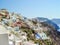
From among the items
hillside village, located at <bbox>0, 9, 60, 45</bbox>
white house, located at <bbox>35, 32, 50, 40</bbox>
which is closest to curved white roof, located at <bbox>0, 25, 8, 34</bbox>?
hillside village, located at <bbox>0, 9, 60, 45</bbox>

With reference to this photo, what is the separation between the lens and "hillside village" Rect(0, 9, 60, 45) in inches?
84.0

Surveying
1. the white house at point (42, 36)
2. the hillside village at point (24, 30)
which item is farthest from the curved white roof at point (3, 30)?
the white house at point (42, 36)

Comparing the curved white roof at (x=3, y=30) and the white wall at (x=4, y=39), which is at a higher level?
the curved white roof at (x=3, y=30)

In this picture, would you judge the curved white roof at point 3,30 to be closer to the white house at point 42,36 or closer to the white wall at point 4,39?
the white wall at point 4,39

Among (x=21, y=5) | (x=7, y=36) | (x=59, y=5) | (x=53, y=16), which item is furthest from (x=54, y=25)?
(x=7, y=36)

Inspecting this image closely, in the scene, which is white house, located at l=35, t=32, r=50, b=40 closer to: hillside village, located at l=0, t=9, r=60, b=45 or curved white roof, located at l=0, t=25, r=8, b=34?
hillside village, located at l=0, t=9, r=60, b=45

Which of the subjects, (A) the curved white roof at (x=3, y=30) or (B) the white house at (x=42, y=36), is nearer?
(A) the curved white roof at (x=3, y=30)

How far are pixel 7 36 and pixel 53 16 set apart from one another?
715mm

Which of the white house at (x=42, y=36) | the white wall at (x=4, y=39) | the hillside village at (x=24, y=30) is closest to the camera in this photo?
the white wall at (x=4, y=39)

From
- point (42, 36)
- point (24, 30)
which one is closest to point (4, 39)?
point (24, 30)

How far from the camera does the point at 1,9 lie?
7.23ft

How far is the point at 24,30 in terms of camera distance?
7.23 ft

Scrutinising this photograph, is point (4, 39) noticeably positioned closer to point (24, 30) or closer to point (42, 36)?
point (24, 30)

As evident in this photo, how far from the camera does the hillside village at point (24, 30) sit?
213cm
